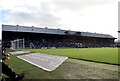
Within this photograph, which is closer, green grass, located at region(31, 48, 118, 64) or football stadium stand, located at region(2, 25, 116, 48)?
green grass, located at region(31, 48, 118, 64)

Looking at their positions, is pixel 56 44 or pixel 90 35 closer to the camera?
pixel 56 44

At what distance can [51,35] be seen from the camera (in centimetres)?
8575

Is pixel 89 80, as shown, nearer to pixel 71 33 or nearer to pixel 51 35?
pixel 51 35

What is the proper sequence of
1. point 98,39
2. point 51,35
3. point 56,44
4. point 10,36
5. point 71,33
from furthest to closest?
point 98,39 < point 71,33 < point 51,35 < point 56,44 < point 10,36

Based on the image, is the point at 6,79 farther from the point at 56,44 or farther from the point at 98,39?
the point at 98,39

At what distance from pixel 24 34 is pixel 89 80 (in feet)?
234

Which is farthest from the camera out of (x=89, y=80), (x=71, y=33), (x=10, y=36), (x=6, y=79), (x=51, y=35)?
(x=71, y=33)

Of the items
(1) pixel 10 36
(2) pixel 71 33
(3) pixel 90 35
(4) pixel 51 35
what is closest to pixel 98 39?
(3) pixel 90 35

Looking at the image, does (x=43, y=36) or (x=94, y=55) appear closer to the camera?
(x=94, y=55)

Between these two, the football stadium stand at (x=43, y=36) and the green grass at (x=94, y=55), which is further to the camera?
the football stadium stand at (x=43, y=36)

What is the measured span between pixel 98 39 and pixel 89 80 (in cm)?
10263

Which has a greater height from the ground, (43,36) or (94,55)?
(43,36)

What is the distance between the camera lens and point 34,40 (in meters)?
76.8

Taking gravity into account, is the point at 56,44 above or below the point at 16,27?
below
